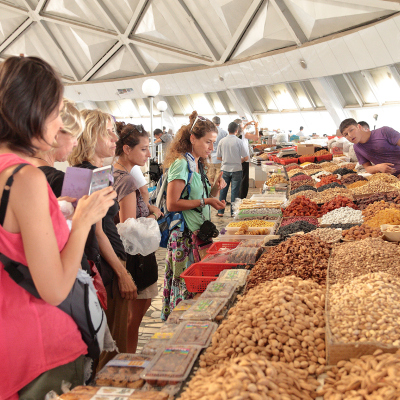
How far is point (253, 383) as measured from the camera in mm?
1307

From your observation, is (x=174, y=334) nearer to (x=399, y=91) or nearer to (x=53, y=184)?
(x=53, y=184)

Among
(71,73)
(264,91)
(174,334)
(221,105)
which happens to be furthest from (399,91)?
(71,73)

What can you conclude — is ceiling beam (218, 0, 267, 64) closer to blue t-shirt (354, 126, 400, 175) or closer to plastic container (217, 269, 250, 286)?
blue t-shirt (354, 126, 400, 175)

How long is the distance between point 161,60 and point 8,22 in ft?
29.3

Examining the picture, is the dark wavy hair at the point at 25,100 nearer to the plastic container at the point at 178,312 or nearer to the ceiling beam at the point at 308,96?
the plastic container at the point at 178,312

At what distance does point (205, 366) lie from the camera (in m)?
1.62

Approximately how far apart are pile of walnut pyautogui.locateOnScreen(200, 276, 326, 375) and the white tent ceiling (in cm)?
939

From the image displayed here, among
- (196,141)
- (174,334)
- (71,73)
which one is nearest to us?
(174,334)

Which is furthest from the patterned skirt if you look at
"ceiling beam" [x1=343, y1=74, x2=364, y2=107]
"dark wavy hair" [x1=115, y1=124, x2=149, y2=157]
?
"ceiling beam" [x1=343, y1=74, x2=364, y2=107]

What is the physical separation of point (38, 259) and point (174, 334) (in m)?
0.75

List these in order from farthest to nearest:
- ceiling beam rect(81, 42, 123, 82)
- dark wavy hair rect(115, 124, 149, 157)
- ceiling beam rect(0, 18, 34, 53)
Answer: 1. ceiling beam rect(0, 18, 34, 53)
2. ceiling beam rect(81, 42, 123, 82)
3. dark wavy hair rect(115, 124, 149, 157)

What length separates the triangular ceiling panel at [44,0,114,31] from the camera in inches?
758

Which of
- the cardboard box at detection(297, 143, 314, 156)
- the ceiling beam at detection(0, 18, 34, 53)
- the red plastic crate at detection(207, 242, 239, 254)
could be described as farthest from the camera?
the ceiling beam at detection(0, 18, 34, 53)

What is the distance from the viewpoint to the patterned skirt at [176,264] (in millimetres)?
3480
